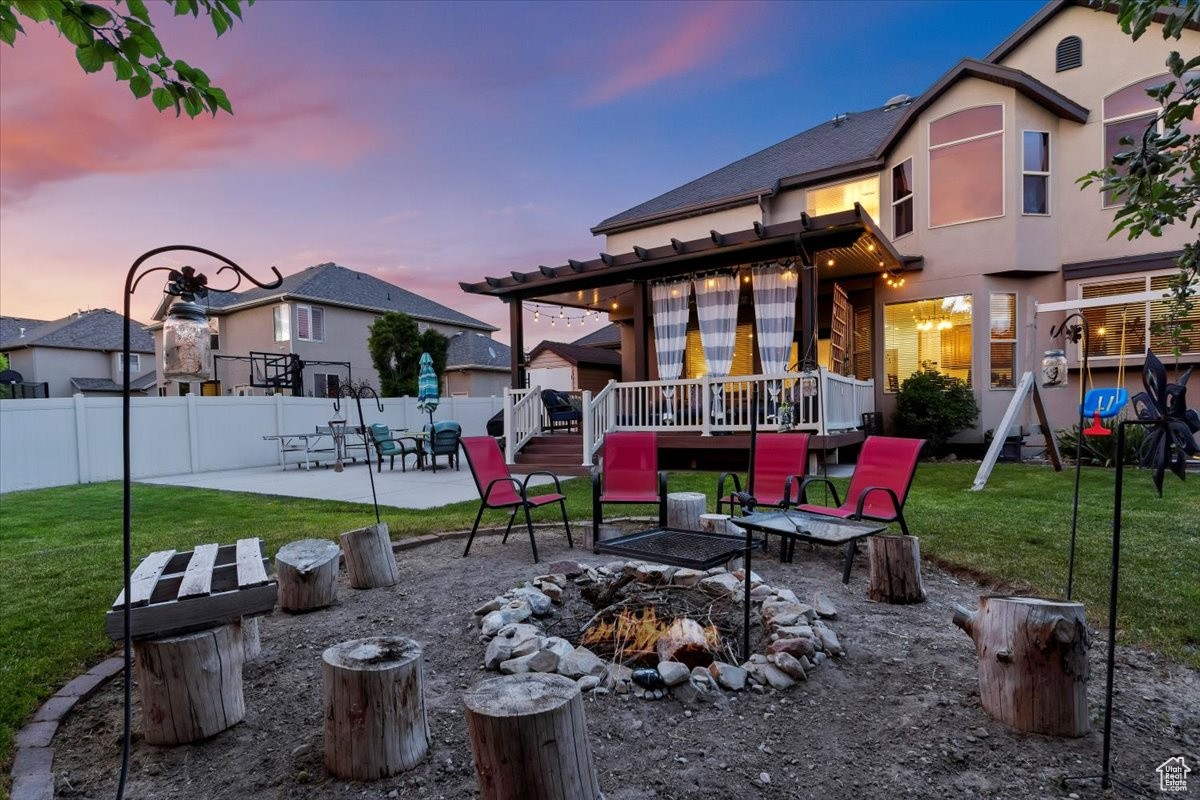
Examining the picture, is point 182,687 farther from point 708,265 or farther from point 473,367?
point 473,367

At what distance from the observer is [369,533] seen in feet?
13.3

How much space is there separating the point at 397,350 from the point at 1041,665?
1924cm

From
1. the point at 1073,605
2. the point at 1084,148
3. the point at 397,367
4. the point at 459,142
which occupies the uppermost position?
the point at 459,142

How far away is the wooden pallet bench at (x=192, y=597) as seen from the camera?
2.18 m

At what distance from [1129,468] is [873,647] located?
836 cm

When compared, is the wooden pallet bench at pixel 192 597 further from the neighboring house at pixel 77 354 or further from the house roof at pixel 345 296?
the neighboring house at pixel 77 354

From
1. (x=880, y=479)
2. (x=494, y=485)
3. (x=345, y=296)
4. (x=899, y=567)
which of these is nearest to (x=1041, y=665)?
(x=899, y=567)

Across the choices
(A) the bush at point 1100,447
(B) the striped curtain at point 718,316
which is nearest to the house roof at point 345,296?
(B) the striped curtain at point 718,316

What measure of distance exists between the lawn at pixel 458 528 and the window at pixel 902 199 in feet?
17.1

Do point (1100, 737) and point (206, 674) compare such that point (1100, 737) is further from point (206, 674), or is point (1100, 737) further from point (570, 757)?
point (206, 674)

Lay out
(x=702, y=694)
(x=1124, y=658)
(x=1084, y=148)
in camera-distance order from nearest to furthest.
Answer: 1. (x=702, y=694)
2. (x=1124, y=658)
3. (x=1084, y=148)

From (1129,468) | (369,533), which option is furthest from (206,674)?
(1129,468)

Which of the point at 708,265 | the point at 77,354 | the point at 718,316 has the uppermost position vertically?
the point at 708,265

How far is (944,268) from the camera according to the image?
10938mm
